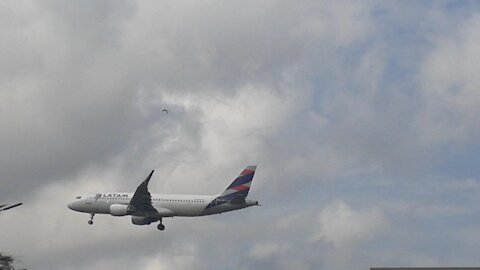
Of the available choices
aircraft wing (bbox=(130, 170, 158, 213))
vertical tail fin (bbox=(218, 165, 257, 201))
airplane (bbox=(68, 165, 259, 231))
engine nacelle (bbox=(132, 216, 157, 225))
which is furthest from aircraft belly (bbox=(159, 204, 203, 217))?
vertical tail fin (bbox=(218, 165, 257, 201))

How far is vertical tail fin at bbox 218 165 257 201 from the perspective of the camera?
181375 mm

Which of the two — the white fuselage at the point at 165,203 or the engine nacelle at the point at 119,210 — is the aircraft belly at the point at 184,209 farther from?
the engine nacelle at the point at 119,210

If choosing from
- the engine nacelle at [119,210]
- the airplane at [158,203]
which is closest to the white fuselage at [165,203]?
the airplane at [158,203]

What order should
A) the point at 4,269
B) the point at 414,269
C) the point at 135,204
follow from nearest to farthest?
1. the point at 4,269
2. the point at 414,269
3. the point at 135,204

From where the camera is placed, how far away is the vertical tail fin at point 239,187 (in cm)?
18138

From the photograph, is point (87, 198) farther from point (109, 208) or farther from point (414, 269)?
point (414, 269)

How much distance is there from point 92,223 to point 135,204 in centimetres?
1001

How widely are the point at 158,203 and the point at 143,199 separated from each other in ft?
16.0

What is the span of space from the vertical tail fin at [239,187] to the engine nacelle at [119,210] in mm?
18242

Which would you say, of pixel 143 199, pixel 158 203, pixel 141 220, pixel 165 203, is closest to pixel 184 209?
pixel 165 203

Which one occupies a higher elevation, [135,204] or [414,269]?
[135,204]

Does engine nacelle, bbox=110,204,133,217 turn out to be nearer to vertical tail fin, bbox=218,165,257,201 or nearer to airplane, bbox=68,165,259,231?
airplane, bbox=68,165,259,231

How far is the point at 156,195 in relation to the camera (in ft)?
605

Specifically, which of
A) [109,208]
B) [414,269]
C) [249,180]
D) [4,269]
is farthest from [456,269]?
[109,208]
